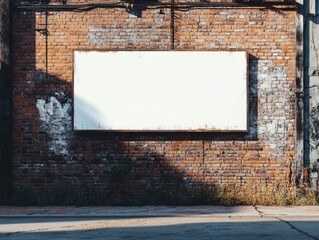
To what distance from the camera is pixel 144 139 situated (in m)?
15.6

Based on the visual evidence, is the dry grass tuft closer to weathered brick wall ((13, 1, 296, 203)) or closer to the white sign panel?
weathered brick wall ((13, 1, 296, 203))

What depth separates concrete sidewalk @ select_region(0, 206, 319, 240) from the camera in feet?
32.9

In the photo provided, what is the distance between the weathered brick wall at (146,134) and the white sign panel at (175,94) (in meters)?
0.27

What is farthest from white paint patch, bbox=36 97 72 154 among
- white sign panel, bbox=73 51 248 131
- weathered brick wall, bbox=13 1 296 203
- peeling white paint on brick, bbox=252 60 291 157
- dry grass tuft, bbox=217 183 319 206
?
peeling white paint on brick, bbox=252 60 291 157

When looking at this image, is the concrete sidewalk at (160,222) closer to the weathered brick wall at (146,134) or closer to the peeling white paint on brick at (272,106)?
the weathered brick wall at (146,134)

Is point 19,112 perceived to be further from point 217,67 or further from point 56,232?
point 56,232

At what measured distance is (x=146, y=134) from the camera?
615 inches

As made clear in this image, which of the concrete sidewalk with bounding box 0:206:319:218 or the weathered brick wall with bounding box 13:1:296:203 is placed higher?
the weathered brick wall with bounding box 13:1:296:203

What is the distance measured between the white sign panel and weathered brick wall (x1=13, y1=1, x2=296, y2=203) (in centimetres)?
27

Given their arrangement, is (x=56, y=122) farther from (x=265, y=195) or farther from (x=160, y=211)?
(x=265, y=195)

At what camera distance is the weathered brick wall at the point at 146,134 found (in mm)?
15633

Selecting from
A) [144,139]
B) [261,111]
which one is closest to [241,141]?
[261,111]

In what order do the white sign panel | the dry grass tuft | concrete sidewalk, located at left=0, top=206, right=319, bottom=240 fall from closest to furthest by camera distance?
concrete sidewalk, located at left=0, top=206, right=319, bottom=240 → the dry grass tuft → the white sign panel

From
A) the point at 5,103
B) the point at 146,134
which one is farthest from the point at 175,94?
the point at 5,103
